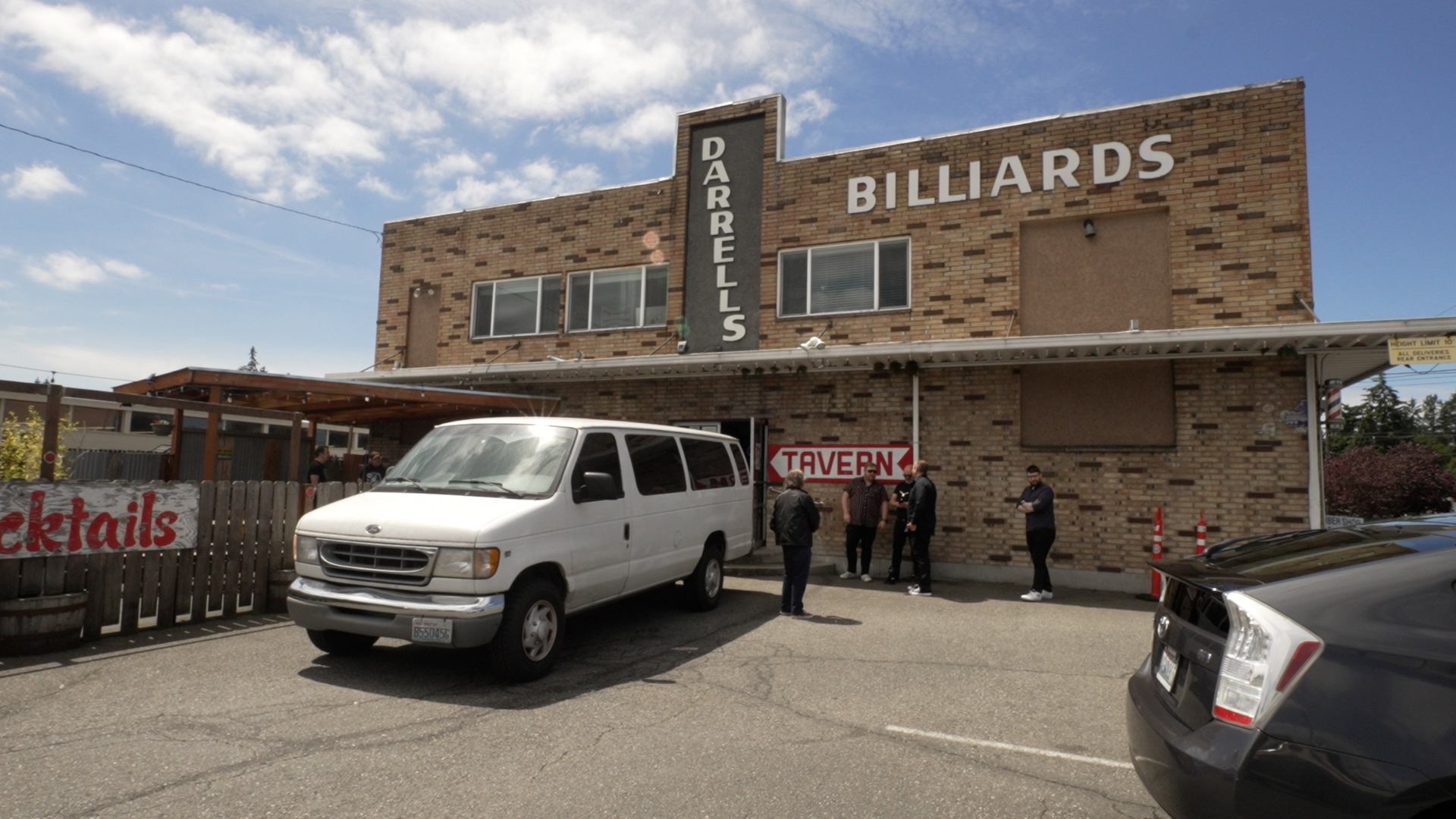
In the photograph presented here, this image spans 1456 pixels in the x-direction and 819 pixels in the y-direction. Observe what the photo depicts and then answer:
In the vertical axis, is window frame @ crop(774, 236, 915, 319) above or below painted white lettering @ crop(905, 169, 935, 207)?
below

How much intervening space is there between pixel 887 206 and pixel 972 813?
10494 millimetres

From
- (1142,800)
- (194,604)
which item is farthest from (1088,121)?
(194,604)

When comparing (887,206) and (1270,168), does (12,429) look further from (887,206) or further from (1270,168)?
(1270,168)

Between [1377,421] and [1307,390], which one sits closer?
[1307,390]

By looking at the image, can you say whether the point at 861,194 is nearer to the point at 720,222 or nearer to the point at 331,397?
the point at 720,222

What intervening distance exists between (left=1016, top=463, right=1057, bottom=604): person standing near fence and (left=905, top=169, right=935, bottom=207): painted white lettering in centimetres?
463

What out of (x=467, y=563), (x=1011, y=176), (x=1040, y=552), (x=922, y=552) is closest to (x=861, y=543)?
(x=922, y=552)

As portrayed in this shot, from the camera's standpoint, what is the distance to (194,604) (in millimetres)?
7426

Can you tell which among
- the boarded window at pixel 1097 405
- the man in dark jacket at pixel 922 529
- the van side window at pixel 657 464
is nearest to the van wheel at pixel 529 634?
the van side window at pixel 657 464

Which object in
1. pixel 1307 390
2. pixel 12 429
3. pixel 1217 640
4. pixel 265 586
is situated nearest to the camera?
pixel 1217 640

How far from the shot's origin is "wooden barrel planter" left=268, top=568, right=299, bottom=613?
26.3 feet

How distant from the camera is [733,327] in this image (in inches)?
538

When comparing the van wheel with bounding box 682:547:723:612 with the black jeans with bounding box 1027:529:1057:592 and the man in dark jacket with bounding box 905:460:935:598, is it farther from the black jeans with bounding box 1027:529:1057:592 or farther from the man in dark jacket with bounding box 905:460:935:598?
the black jeans with bounding box 1027:529:1057:592

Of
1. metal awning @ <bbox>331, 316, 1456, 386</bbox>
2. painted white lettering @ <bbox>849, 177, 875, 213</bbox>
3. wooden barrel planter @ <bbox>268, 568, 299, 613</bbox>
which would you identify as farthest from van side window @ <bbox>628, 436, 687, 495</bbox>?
painted white lettering @ <bbox>849, 177, 875, 213</bbox>
